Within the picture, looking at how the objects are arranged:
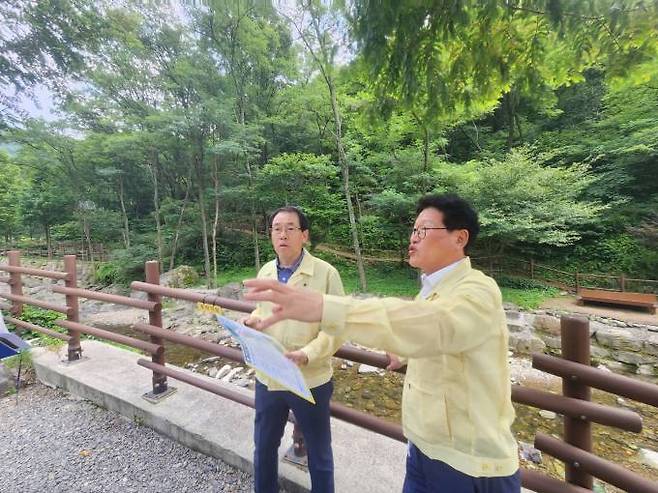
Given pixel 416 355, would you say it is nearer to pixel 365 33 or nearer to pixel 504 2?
pixel 365 33

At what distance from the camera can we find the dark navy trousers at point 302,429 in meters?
1.54

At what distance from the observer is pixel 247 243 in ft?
58.0

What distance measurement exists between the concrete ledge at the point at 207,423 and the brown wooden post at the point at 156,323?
0.30 feet

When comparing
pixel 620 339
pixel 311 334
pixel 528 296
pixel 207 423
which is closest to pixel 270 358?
pixel 311 334

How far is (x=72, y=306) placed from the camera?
337 centimetres

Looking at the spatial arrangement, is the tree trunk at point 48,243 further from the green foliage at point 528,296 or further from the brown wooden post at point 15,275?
the green foliage at point 528,296

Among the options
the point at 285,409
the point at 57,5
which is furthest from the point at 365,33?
the point at 57,5

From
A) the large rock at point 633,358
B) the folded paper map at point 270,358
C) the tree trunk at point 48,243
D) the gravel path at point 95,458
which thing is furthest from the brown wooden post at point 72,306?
the tree trunk at point 48,243

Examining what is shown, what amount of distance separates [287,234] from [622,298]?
1150 centimetres

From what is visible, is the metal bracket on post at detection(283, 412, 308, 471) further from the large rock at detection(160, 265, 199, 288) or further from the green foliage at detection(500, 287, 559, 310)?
the large rock at detection(160, 265, 199, 288)

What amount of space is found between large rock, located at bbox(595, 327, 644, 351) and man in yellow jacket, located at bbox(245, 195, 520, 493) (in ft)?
29.1

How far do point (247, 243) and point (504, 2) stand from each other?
1700 centimetres

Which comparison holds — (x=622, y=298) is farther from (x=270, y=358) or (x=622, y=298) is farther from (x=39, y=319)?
(x=39, y=319)

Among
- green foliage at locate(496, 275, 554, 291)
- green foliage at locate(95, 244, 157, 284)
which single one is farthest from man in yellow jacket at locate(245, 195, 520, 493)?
green foliage at locate(95, 244, 157, 284)
